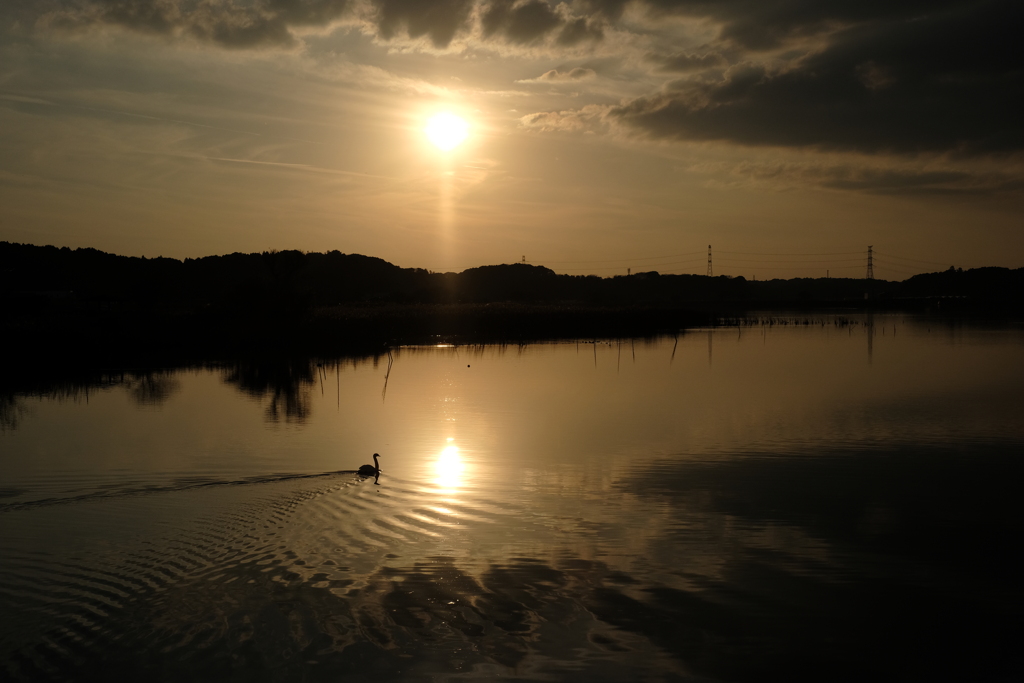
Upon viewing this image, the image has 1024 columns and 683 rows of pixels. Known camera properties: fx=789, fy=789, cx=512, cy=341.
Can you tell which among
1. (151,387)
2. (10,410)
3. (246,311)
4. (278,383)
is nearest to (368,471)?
(10,410)

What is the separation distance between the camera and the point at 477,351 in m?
45.5

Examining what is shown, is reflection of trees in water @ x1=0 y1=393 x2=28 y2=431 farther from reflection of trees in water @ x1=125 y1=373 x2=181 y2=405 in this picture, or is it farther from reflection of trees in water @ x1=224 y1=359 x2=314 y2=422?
reflection of trees in water @ x1=224 y1=359 x2=314 y2=422

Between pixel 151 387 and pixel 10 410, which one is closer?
pixel 10 410

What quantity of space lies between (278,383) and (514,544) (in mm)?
21956

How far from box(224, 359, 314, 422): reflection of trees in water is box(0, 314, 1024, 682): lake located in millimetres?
775

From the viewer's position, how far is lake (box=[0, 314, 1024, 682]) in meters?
7.32

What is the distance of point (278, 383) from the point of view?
99.1 feet

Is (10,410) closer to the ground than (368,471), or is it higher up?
higher up

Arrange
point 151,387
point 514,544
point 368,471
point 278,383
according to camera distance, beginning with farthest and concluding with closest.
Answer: point 278,383 < point 151,387 < point 368,471 < point 514,544

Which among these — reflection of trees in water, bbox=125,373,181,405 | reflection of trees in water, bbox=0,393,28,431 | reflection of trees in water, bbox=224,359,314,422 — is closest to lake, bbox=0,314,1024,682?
reflection of trees in water, bbox=0,393,28,431

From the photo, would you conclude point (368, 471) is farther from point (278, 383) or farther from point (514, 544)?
point (278, 383)

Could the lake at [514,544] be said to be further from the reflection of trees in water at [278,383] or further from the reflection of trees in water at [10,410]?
the reflection of trees in water at [278,383]

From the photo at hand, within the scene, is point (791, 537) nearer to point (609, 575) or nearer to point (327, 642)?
point (609, 575)

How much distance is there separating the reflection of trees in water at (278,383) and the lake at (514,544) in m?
0.77
